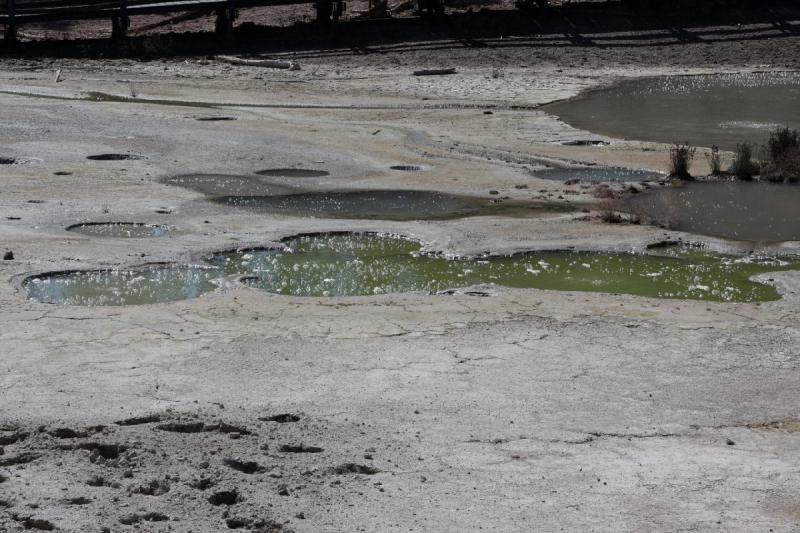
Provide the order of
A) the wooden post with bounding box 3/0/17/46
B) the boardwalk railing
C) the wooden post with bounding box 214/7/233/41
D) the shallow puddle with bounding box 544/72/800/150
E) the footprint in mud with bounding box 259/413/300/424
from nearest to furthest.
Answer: the footprint in mud with bounding box 259/413/300/424
the shallow puddle with bounding box 544/72/800/150
the wooden post with bounding box 3/0/17/46
the wooden post with bounding box 214/7/233/41
the boardwalk railing

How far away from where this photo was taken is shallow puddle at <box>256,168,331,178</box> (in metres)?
15.8

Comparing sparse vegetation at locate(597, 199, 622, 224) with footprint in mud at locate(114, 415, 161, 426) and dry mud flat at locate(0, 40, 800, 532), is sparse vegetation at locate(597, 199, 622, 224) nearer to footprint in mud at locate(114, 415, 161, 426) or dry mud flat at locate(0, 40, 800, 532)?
dry mud flat at locate(0, 40, 800, 532)

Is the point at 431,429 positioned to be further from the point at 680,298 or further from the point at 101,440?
the point at 680,298

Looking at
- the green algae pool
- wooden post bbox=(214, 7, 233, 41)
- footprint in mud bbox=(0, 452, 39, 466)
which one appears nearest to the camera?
footprint in mud bbox=(0, 452, 39, 466)

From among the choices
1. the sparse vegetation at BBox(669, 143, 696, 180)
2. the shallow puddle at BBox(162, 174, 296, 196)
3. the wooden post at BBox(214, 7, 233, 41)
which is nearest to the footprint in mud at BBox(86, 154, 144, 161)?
the shallow puddle at BBox(162, 174, 296, 196)

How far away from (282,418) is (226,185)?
8304mm

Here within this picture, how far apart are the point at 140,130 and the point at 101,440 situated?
1319cm

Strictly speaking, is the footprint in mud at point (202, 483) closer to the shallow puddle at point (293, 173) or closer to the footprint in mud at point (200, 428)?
the footprint in mud at point (200, 428)

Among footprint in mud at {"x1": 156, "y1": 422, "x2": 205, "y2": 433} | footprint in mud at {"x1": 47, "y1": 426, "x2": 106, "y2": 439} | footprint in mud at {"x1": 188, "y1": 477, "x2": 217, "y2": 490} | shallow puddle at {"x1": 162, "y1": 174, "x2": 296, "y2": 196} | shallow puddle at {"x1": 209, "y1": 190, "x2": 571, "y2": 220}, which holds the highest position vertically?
shallow puddle at {"x1": 162, "y1": 174, "x2": 296, "y2": 196}

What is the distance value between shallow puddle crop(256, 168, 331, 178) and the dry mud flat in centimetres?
205

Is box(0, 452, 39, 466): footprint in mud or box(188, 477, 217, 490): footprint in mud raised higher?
box(0, 452, 39, 466): footprint in mud

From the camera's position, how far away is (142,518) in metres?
5.64

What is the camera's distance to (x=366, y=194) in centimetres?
1480

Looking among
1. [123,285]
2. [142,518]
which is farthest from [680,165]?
[142,518]
